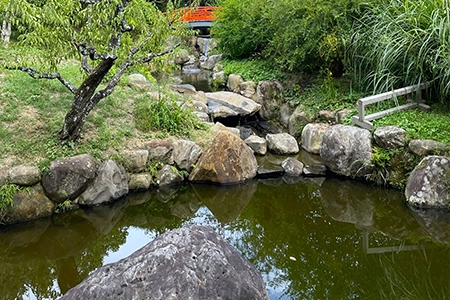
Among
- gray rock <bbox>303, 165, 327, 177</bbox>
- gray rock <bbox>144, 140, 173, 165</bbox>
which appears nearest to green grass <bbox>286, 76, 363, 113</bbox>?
gray rock <bbox>303, 165, 327, 177</bbox>

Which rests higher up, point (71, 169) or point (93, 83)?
point (93, 83)

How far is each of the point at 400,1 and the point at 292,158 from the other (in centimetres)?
350

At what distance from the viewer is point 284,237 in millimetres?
5605

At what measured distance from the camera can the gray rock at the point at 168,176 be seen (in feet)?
22.9

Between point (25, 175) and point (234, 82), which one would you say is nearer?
point (25, 175)

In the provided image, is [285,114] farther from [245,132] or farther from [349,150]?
[349,150]

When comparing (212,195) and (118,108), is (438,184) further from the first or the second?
(118,108)

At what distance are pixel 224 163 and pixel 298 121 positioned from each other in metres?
2.62

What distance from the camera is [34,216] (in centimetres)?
587

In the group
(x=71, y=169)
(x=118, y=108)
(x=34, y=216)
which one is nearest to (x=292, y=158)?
(x=118, y=108)

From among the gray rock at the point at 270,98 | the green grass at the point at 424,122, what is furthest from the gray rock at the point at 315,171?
the gray rock at the point at 270,98

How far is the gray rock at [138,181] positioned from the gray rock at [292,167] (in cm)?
239

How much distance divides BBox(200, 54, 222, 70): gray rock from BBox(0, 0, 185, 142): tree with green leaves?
822 centimetres

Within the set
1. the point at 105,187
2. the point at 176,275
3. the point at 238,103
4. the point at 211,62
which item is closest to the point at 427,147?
the point at 238,103
